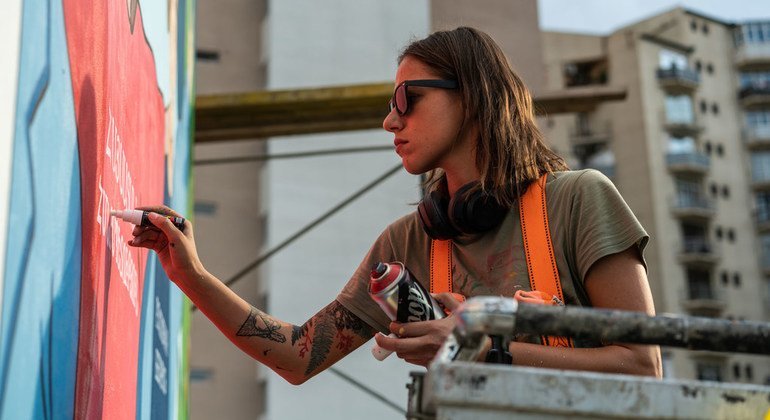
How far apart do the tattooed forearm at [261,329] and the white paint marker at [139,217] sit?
1.06 ft

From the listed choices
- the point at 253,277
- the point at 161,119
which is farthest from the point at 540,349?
the point at 253,277

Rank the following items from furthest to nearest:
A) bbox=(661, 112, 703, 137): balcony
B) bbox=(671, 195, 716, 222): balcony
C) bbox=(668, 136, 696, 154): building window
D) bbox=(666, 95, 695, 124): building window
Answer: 1. bbox=(666, 95, 695, 124): building window
2. bbox=(668, 136, 696, 154): building window
3. bbox=(661, 112, 703, 137): balcony
4. bbox=(671, 195, 716, 222): balcony

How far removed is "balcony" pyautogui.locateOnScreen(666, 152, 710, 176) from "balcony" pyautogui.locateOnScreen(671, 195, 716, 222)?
1.27m

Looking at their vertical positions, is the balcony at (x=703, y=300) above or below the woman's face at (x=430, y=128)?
above

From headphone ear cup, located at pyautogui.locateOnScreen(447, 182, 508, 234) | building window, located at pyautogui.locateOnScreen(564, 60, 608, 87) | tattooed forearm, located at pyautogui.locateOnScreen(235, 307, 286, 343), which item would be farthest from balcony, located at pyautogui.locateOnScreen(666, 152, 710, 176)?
headphone ear cup, located at pyautogui.locateOnScreen(447, 182, 508, 234)

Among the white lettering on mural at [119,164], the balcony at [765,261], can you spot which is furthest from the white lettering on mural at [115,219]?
the balcony at [765,261]

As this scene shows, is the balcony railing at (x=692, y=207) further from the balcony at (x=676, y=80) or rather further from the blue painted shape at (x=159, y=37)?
the blue painted shape at (x=159, y=37)

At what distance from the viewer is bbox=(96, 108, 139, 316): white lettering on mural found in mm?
2672

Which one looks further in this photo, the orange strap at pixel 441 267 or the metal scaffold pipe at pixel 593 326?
the orange strap at pixel 441 267

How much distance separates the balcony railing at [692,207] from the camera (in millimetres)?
52344

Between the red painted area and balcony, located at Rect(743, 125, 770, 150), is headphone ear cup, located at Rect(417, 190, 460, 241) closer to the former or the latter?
the red painted area

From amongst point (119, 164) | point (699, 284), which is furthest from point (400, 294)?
point (699, 284)

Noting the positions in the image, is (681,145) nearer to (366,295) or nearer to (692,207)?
(692,207)

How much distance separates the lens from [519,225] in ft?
8.54
